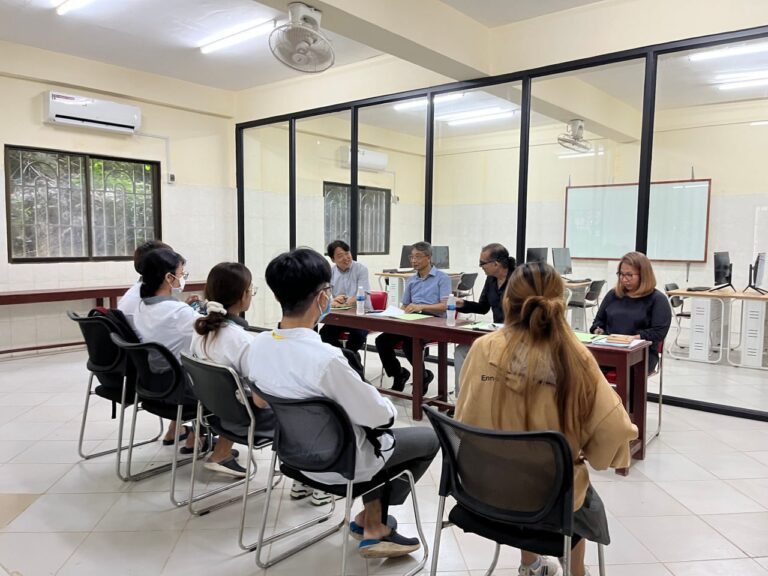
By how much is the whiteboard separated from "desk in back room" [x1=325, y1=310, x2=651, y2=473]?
195 cm

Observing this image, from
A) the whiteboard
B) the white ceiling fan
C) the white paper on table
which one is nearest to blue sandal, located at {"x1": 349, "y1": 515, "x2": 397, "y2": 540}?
the white paper on table

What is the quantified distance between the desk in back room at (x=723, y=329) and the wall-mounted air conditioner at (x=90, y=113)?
20.8ft

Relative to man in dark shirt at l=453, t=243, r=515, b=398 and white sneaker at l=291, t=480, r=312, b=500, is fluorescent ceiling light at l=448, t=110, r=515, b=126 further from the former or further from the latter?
white sneaker at l=291, t=480, r=312, b=500

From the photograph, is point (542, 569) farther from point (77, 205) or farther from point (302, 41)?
point (77, 205)

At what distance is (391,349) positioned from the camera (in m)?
4.41

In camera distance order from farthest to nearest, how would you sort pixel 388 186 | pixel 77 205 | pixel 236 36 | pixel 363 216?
pixel 388 186, pixel 363 216, pixel 77 205, pixel 236 36

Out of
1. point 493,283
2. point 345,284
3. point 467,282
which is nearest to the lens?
point 493,283

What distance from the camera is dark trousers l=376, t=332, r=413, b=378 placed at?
4.36m

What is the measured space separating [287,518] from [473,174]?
15.6 ft

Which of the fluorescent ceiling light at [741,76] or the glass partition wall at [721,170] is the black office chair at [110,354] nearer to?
the glass partition wall at [721,170]

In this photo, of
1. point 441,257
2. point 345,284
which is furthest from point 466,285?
point 345,284

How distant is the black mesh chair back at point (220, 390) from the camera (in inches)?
82.5

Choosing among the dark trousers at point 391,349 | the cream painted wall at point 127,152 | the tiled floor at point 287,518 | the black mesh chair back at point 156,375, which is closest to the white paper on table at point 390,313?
the dark trousers at point 391,349

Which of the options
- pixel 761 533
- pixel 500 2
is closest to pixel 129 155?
pixel 500 2
